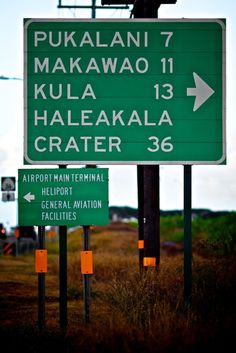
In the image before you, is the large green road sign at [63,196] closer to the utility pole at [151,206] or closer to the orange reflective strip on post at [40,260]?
the orange reflective strip on post at [40,260]

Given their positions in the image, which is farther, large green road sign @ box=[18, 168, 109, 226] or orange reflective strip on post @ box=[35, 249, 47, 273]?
orange reflective strip on post @ box=[35, 249, 47, 273]

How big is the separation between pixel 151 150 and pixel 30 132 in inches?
77.1

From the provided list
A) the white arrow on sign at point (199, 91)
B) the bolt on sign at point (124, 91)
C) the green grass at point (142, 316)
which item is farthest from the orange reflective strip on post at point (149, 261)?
the white arrow on sign at point (199, 91)

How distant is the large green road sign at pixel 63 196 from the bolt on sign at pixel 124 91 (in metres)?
0.45

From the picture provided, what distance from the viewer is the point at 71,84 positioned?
13.1 m

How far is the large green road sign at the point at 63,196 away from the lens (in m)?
13.5

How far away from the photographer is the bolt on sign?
13.1 metres

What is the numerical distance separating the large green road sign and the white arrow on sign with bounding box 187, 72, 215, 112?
1904 millimetres

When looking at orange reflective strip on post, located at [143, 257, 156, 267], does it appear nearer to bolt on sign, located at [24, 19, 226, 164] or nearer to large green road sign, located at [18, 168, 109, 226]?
large green road sign, located at [18, 168, 109, 226]

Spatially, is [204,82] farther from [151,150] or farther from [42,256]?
[42,256]

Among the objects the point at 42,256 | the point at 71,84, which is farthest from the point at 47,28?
the point at 42,256

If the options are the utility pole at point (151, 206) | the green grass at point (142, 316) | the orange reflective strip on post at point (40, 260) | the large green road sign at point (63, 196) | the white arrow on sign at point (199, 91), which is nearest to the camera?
the green grass at point (142, 316)

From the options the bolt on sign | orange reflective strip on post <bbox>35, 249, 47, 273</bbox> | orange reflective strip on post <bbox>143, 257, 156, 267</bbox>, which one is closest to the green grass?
orange reflective strip on post <bbox>35, 249, 47, 273</bbox>

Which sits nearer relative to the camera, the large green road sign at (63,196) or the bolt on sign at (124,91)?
the bolt on sign at (124,91)
